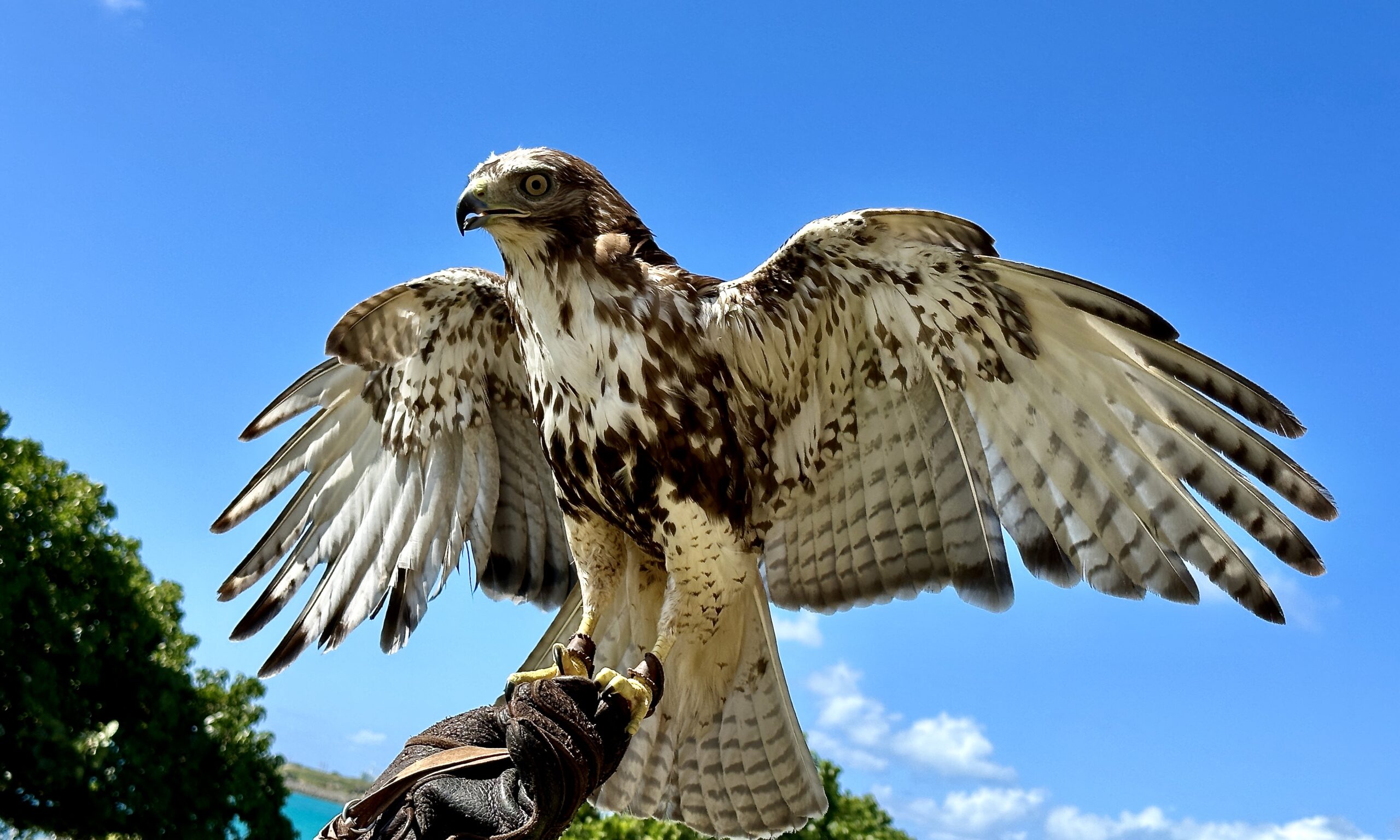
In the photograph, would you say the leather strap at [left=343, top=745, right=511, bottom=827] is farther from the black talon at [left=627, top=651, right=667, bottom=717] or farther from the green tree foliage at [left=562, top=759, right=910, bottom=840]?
the green tree foliage at [left=562, top=759, right=910, bottom=840]

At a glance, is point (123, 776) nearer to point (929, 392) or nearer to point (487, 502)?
point (487, 502)

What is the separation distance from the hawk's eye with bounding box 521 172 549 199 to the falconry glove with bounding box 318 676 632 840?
1.71 metres

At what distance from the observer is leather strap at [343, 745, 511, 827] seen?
2707 mm

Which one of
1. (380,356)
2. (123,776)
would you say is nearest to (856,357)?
(380,356)

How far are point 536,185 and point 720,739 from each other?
2280mm

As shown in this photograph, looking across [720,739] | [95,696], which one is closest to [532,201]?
[720,739]

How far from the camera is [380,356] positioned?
4590 millimetres

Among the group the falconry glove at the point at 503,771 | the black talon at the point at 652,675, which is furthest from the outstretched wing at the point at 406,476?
the falconry glove at the point at 503,771

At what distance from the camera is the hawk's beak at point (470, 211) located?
3633mm

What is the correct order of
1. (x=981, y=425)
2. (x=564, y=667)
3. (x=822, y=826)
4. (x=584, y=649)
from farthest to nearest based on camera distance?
1. (x=822, y=826)
2. (x=981, y=425)
3. (x=584, y=649)
4. (x=564, y=667)

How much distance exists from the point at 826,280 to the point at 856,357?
14.6 inches

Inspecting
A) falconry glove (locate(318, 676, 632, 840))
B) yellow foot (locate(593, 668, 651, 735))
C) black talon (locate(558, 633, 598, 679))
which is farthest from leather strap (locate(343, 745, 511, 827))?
black talon (locate(558, 633, 598, 679))

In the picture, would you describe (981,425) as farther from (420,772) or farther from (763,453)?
(420,772)

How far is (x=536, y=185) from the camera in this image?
368 cm
